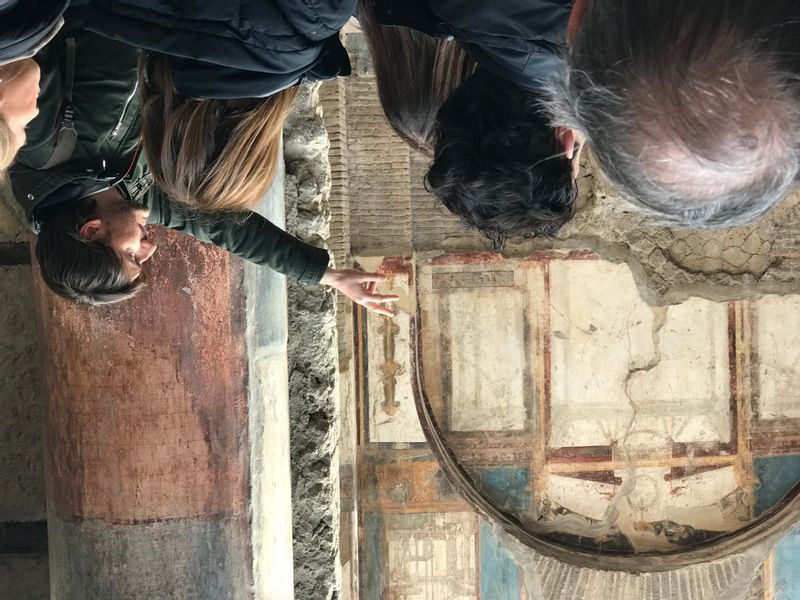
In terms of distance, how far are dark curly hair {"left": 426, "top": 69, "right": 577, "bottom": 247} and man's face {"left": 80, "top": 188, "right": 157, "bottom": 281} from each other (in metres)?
0.65

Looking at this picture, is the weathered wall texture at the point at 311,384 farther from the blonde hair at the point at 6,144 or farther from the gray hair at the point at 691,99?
the gray hair at the point at 691,99

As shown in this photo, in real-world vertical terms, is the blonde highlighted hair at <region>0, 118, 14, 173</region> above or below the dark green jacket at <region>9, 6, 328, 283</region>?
below

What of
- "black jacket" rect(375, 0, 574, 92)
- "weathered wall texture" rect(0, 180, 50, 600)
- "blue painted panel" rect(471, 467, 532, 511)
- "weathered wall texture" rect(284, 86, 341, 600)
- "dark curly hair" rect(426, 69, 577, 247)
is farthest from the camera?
"blue painted panel" rect(471, 467, 532, 511)

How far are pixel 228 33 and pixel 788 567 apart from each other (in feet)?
10.3

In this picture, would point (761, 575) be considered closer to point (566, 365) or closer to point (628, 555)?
point (628, 555)

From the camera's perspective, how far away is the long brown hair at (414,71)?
1188 millimetres

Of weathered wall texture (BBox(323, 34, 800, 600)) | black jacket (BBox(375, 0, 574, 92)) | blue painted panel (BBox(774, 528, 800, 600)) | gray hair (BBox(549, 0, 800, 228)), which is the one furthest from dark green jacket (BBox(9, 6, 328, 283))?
blue painted panel (BBox(774, 528, 800, 600))

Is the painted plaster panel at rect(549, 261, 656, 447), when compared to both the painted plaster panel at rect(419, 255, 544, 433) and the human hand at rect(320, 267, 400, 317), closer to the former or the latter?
the painted plaster panel at rect(419, 255, 544, 433)

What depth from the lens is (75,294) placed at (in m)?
1.43

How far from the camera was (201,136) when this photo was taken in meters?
1.21

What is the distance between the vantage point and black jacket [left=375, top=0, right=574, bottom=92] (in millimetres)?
1000

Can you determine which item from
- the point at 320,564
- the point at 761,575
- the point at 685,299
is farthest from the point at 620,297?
the point at 320,564

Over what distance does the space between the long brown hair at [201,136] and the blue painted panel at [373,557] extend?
2.13m

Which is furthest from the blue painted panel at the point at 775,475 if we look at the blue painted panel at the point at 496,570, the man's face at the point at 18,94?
the man's face at the point at 18,94
